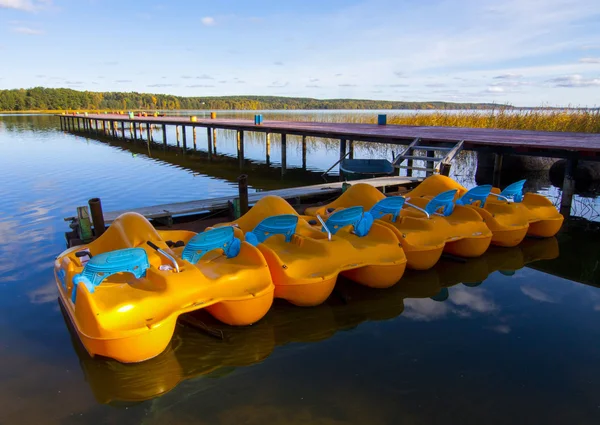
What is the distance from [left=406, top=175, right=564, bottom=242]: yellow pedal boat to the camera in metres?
7.64

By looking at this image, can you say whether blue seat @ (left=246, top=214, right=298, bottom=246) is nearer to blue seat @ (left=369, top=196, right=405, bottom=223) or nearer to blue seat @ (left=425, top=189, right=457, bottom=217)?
blue seat @ (left=369, top=196, right=405, bottom=223)

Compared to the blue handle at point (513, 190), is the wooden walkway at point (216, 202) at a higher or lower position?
lower

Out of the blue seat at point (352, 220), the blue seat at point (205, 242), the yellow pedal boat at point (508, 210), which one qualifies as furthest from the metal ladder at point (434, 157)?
the blue seat at point (205, 242)

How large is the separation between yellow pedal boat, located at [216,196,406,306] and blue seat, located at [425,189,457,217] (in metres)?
1.35

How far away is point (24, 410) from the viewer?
3.73 m

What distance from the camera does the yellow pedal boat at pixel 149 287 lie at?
13.3 ft

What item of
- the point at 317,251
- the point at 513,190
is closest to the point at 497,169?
the point at 513,190

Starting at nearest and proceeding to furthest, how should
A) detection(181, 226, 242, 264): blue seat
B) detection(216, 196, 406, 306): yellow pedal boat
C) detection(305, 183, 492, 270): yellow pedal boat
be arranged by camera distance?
detection(181, 226, 242, 264): blue seat
detection(216, 196, 406, 306): yellow pedal boat
detection(305, 183, 492, 270): yellow pedal boat

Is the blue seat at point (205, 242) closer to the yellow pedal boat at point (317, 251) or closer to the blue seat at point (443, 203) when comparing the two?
the yellow pedal boat at point (317, 251)

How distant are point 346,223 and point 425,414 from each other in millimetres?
2942

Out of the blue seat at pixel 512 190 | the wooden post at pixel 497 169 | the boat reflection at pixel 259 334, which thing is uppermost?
the blue seat at pixel 512 190

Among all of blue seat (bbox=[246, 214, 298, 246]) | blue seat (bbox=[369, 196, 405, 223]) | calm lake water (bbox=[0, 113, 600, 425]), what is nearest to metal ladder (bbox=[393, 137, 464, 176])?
calm lake water (bbox=[0, 113, 600, 425])

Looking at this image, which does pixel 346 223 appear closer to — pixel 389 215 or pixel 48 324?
pixel 389 215

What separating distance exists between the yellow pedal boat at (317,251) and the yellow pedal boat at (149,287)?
Answer: 415mm
